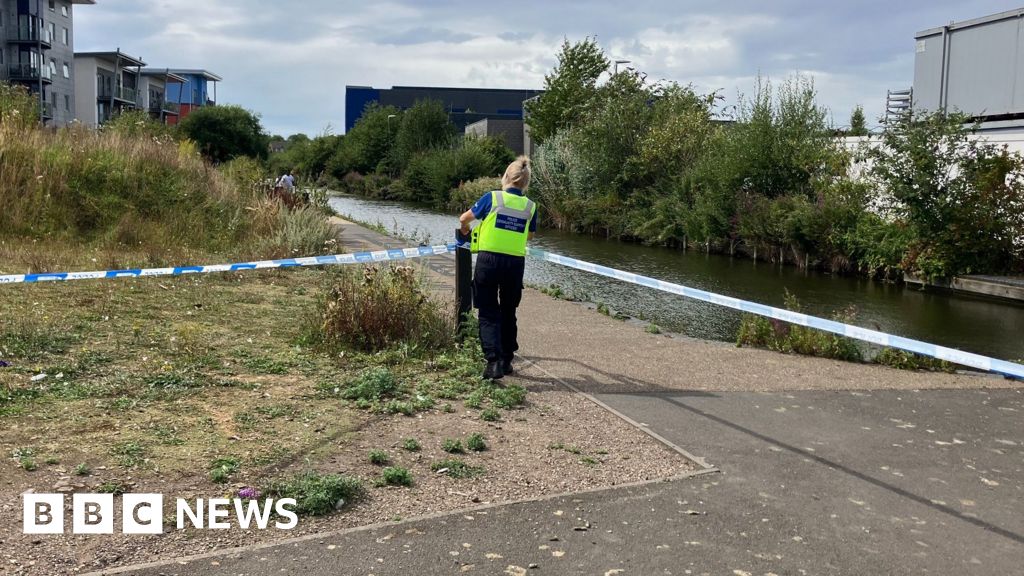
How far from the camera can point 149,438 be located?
5.26 metres

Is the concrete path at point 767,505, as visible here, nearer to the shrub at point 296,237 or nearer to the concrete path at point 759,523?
the concrete path at point 759,523

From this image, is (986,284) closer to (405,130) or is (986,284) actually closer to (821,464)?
(821,464)

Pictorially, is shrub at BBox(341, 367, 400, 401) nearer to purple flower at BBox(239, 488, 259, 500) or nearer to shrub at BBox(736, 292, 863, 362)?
purple flower at BBox(239, 488, 259, 500)

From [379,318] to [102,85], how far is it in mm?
84798

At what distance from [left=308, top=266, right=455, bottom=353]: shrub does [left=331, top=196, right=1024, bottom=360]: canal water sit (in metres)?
4.97

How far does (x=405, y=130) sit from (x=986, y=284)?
2561 inches

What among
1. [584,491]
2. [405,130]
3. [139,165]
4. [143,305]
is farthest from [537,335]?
[405,130]

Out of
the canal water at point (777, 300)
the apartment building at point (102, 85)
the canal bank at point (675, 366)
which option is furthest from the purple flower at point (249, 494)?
the apartment building at point (102, 85)

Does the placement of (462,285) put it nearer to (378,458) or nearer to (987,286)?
(378,458)

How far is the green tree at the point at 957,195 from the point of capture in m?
21.0

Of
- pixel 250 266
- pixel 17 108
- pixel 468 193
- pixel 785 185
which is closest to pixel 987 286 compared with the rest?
pixel 785 185

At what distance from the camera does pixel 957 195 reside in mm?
21297

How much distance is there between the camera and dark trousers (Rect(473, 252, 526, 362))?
279 inches

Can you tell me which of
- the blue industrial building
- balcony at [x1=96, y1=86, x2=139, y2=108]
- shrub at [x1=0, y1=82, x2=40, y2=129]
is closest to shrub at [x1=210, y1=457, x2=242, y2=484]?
shrub at [x1=0, y1=82, x2=40, y2=129]
